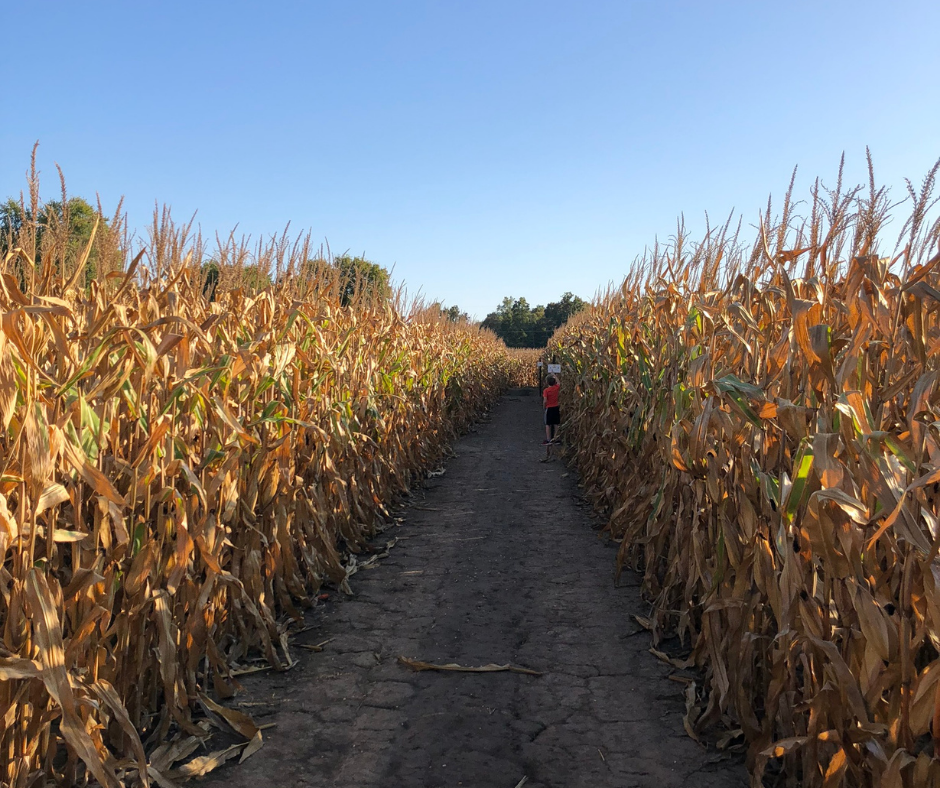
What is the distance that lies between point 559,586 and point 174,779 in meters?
3.08

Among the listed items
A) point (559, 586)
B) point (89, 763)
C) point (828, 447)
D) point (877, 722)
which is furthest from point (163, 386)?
point (559, 586)

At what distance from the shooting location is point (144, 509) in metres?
2.95

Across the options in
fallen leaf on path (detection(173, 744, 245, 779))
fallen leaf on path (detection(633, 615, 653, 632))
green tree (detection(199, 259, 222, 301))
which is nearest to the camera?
fallen leaf on path (detection(173, 744, 245, 779))

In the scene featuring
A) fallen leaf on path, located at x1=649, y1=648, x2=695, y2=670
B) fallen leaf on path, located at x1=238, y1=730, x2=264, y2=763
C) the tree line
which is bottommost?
fallen leaf on path, located at x1=238, y1=730, x2=264, y2=763

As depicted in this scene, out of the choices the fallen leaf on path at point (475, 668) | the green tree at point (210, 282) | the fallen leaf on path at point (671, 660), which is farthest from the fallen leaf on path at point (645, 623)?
the green tree at point (210, 282)

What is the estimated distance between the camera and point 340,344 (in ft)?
19.9

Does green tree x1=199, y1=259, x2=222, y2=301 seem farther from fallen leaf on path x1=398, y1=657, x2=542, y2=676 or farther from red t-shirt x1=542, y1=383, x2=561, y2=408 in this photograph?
red t-shirt x1=542, y1=383, x2=561, y2=408

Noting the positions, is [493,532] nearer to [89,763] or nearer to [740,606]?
[740,606]

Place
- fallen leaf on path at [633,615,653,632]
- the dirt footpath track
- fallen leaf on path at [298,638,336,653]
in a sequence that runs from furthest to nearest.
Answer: fallen leaf on path at [633,615,653,632], fallen leaf on path at [298,638,336,653], the dirt footpath track

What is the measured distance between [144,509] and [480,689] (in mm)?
1905

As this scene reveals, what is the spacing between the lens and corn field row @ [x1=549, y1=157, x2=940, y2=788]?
210 cm

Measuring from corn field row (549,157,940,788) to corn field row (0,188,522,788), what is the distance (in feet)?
7.13

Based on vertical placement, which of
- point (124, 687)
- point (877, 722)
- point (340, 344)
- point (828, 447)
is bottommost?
point (124, 687)

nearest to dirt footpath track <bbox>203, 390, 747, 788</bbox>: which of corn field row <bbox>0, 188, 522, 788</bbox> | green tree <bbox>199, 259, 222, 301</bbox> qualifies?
corn field row <bbox>0, 188, 522, 788</bbox>
